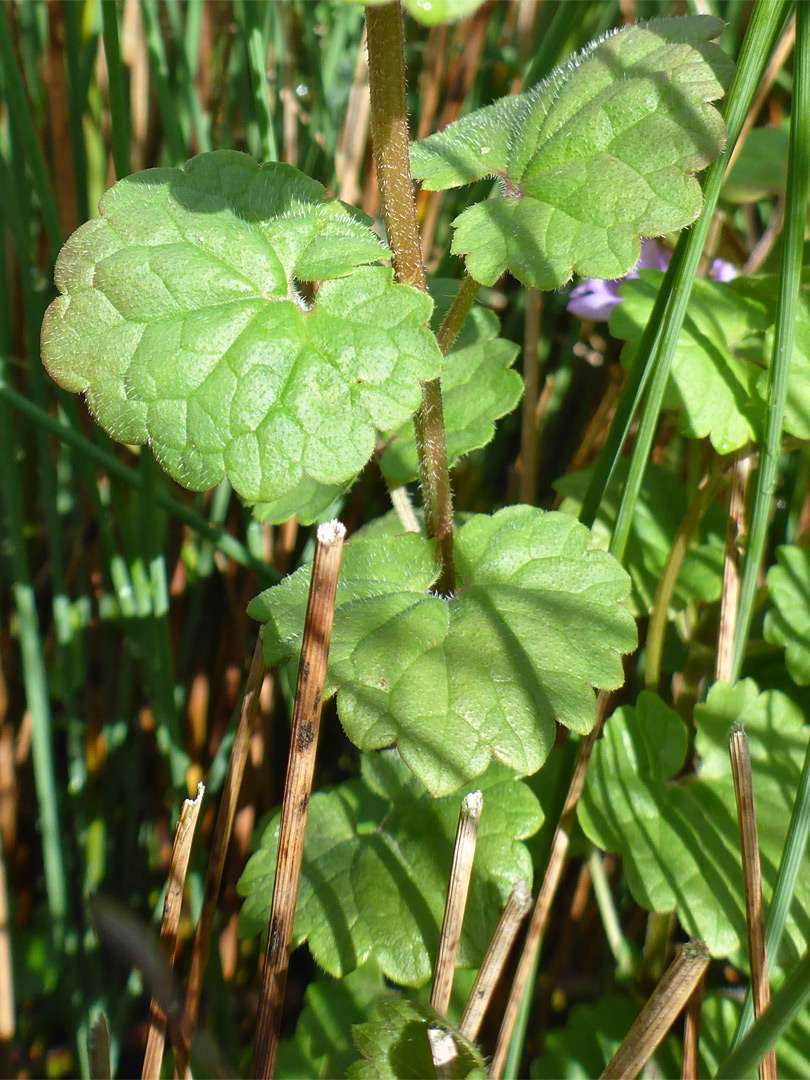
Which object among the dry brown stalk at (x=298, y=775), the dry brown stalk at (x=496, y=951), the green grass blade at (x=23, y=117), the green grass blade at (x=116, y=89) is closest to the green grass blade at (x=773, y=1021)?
the dry brown stalk at (x=496, y=951)

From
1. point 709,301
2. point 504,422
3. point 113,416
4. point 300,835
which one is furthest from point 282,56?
point 300,835

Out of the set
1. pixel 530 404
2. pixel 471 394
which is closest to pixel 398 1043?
pixel 471 394

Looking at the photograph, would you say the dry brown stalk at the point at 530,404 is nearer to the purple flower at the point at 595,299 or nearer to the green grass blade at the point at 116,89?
the purple flower at the point at 595,299

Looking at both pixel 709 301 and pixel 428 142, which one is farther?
pixel 709 301

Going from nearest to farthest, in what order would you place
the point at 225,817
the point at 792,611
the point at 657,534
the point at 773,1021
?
the point at 773,1021 → the point at 225,817 → the point at 792,611 → the point at 657,534

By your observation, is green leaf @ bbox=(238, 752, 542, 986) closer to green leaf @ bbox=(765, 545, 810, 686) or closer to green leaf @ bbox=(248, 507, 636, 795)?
green leaf @ bbox=(248, 507, 636, 795)

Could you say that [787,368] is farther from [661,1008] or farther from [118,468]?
[118,468]

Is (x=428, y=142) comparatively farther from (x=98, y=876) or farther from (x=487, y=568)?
(x=98, y=876)
